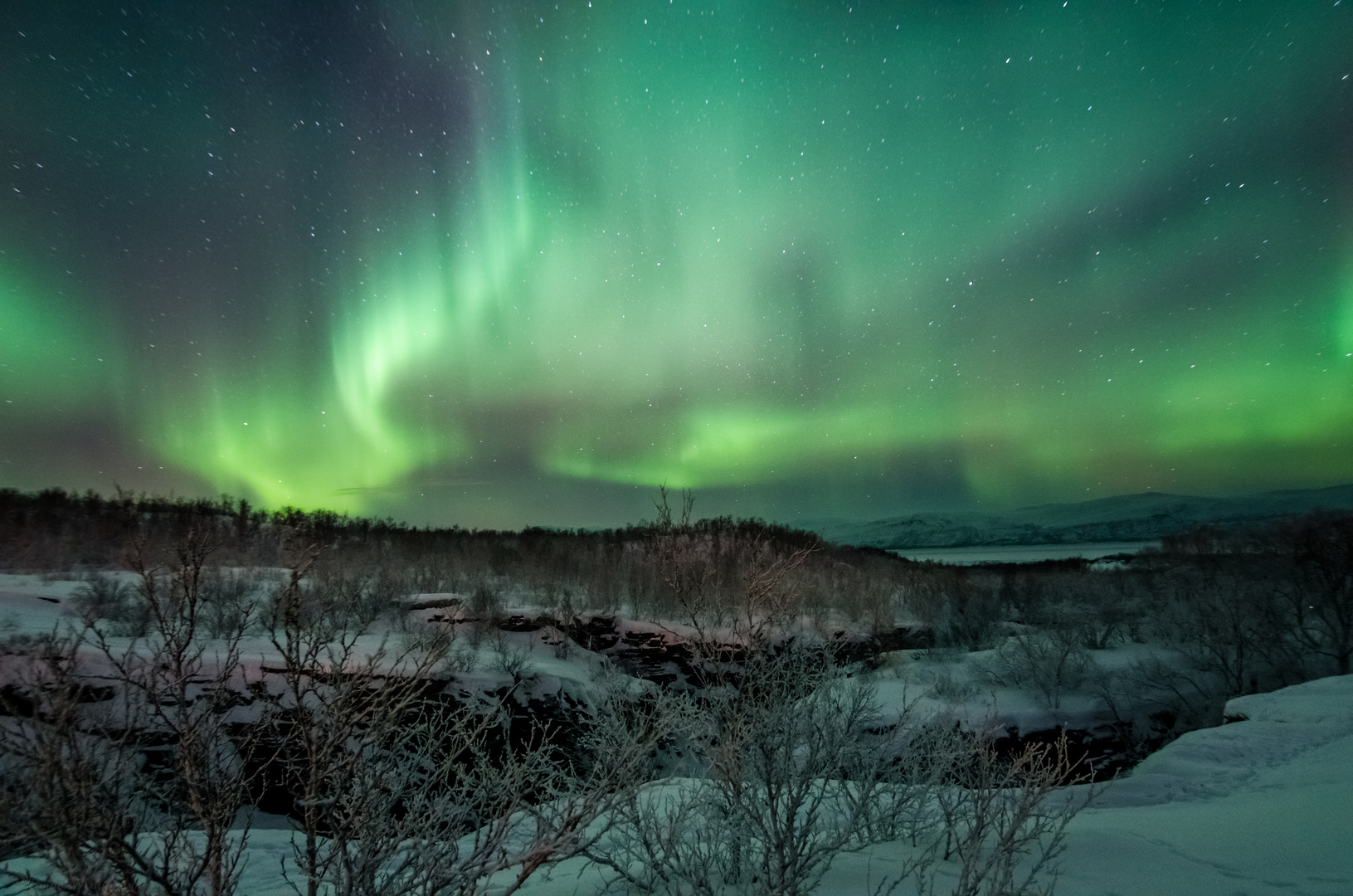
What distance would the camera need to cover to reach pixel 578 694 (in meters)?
11.9

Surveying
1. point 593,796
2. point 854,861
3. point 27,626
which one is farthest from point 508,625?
point 593,796

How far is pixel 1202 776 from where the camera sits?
812 centimetres

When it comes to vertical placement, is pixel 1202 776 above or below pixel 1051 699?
above

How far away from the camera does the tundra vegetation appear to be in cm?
304

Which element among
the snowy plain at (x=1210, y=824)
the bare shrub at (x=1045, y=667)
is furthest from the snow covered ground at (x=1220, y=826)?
the bare shrub at (x=1045, y=667)

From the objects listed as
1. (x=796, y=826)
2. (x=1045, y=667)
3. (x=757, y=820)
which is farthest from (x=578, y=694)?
(x=1045, y=667)

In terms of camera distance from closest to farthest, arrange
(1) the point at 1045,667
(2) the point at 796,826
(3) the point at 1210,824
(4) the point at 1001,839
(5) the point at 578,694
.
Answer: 1. (4) the point at 1001,839
2. (2) the point at 796,826
3. (3) the point at 1210,824
4. (5) the point at 578,694
5. (1) the point at 1045,667

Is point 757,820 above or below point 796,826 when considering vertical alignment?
above

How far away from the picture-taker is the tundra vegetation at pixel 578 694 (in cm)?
304

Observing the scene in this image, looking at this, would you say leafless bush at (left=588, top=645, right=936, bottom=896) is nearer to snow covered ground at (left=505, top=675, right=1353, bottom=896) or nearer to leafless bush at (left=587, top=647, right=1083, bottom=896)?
leafless bush at (left=587, top=647, right=1083, bottom=896)

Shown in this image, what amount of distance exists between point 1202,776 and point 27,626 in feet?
54.7

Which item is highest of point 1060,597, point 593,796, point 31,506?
point 31,506

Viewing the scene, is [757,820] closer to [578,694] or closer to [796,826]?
[796,826]

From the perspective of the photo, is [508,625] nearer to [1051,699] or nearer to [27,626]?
[27,626]
